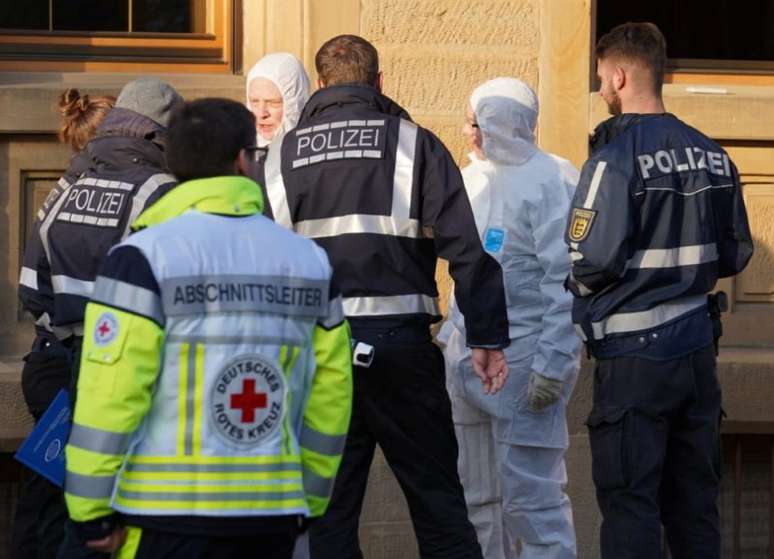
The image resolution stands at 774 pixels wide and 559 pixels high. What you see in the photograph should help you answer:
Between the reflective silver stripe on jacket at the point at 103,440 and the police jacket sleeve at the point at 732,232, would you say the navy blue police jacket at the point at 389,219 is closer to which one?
the police jacket sleeve at the point at 732,232

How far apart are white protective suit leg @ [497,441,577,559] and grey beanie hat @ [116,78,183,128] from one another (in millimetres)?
1846

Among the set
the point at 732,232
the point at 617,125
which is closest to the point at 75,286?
the point at 617,125

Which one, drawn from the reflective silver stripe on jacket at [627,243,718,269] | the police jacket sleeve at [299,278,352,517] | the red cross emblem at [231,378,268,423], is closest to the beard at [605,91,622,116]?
the reflective silver stripe on jacket at [627,243,718,269]

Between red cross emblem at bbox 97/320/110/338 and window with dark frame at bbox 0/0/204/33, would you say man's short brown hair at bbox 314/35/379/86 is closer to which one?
window with dark frame at bbox 0/0/204/33

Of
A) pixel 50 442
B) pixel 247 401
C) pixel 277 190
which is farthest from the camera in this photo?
pixel 277 190

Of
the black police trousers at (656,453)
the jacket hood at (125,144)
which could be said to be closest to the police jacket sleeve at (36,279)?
the jacket hood at (125,144)

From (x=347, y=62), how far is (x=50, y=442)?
1.57 meters

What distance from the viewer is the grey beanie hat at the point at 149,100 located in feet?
17.0

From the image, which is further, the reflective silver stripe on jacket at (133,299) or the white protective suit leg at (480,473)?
the white protective suit leg at (480,473)

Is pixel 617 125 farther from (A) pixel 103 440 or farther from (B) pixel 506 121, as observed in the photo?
(A) pixel 103 440

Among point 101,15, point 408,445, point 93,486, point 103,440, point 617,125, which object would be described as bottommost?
point 408,445

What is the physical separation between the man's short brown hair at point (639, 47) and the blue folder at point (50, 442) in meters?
2.12

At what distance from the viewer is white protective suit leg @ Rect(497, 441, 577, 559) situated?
19.6ft

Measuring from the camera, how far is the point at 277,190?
17.0ft
